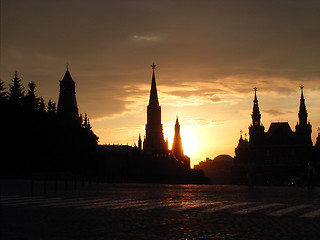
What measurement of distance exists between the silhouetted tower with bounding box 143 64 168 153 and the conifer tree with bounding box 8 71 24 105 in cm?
11040

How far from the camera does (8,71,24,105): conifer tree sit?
61.6 metres

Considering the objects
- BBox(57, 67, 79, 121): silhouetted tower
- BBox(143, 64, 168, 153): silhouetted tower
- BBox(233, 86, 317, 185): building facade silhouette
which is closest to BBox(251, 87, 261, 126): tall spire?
BBox(233, 86, 317, 185): building facade silhouette

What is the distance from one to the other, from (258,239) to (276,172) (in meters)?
142

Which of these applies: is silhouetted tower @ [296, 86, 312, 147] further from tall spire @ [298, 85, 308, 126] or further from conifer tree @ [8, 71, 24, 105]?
conifer tree @ [8, 71, 24, 105]

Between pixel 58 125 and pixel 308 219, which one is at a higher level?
pixel 58 125

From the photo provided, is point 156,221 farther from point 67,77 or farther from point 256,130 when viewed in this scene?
point 67,77

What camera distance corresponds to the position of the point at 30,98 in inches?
2477

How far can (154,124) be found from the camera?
176 metres

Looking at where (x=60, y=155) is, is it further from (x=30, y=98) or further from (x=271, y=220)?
(x=271, y=220)

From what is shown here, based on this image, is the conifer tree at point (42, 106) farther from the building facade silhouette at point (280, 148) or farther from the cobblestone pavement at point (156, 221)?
the building facade silhouette at point (280, 148)

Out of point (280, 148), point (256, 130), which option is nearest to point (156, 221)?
point (256, 130)

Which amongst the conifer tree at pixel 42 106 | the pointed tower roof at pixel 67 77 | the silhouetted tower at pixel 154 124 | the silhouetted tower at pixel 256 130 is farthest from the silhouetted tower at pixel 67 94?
the conifer tree at pixel 42 106

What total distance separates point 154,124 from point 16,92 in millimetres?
114008

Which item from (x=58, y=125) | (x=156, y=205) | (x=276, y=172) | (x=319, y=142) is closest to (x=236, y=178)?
(x=276, y=172)
